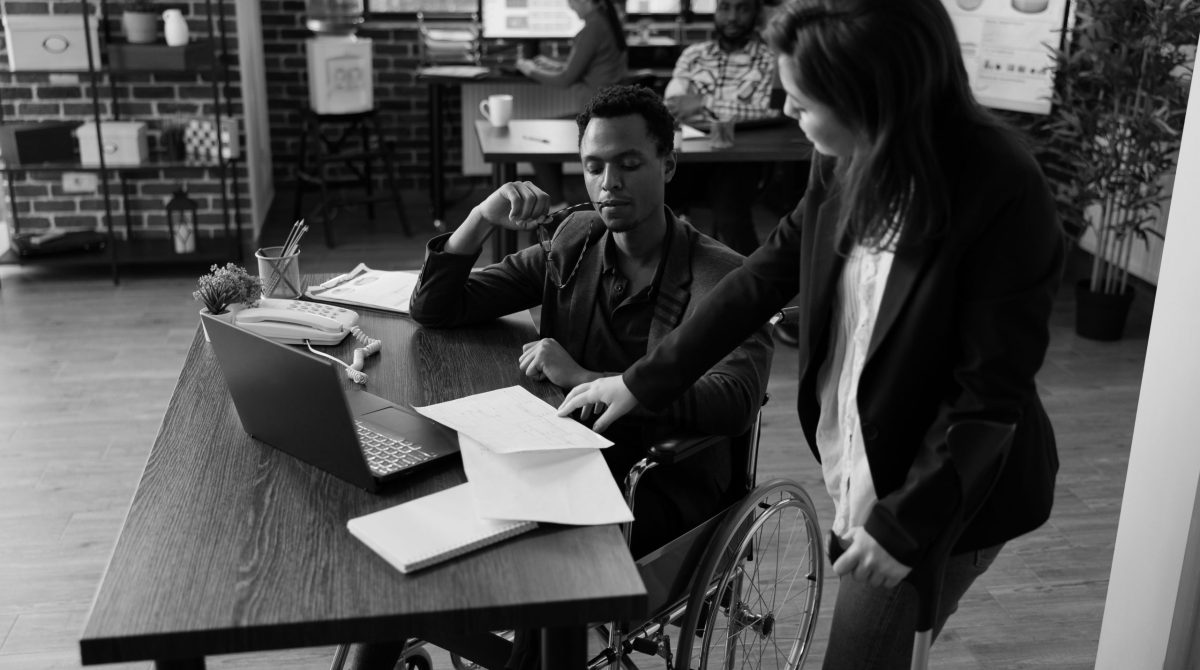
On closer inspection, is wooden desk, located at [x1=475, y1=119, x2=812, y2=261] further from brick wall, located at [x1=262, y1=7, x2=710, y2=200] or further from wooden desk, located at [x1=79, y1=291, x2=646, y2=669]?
wooden desk, located at [x1=79, y1=291, x2=646, y2=669]

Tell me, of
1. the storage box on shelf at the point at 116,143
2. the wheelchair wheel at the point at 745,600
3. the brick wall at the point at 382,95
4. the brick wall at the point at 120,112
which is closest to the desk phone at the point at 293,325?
the wheelchair wheel at the point at 745,600

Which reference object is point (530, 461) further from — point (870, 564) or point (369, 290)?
point (369, 290)

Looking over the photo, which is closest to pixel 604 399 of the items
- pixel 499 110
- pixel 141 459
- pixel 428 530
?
pixel 428 530

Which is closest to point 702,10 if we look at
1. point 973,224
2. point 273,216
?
point 273,216

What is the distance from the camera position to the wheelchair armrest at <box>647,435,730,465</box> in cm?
171

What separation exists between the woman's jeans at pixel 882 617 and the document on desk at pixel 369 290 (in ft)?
3.59

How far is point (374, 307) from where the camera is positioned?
2260mm

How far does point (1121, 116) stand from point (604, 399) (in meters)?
3.31

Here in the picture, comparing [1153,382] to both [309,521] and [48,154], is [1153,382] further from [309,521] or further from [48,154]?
[48,154]

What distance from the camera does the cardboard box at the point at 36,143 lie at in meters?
4.77

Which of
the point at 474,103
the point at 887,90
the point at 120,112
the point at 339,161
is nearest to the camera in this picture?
the point at 887,90

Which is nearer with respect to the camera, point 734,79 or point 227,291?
point 227,291

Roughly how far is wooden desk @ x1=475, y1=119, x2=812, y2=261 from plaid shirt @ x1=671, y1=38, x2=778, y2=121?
0.41m

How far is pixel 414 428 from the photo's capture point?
1665 mm
